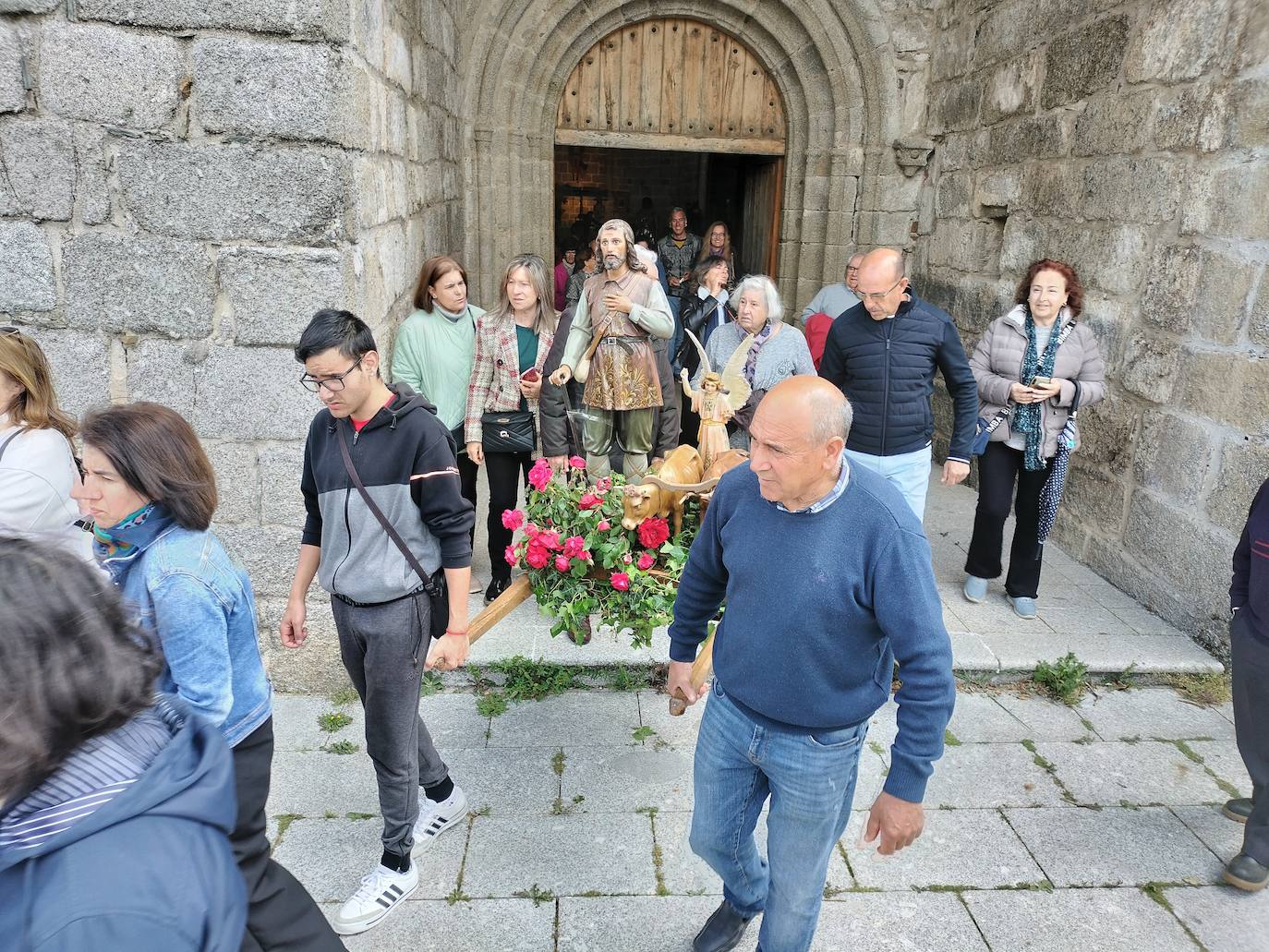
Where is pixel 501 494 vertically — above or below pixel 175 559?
below

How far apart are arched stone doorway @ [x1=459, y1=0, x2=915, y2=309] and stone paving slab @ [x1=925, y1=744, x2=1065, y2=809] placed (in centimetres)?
500

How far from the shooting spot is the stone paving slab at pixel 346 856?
278 cm

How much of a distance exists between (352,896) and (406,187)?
11.7 feet

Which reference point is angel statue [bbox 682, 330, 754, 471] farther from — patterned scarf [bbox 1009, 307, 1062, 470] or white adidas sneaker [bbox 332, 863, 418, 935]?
patterned scarf [bbox 1009, 307, 1062, 470]

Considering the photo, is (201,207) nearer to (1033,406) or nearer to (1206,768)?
(1033,406)

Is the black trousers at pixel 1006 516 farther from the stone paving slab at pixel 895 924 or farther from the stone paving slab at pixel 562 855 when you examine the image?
the stone paving slab at pixel 562 855

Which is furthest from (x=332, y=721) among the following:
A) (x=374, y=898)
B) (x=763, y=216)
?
(x=763, y=216)

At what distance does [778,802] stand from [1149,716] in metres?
2.55

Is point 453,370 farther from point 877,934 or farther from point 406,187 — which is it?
point 877,934

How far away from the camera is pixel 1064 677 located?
157 inches

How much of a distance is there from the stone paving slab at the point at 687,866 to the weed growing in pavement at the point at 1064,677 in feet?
5.32

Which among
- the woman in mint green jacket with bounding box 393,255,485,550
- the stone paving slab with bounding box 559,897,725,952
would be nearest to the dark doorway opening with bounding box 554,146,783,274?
the woman in mint green jacket with bounding box 393,255,485,550

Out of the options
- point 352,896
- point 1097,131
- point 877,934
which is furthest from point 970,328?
point 352,896

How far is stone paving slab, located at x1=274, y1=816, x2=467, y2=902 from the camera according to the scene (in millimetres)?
Answer: 2783
